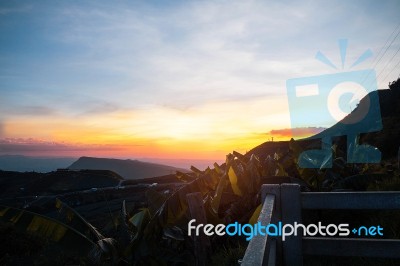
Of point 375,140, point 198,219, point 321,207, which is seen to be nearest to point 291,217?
point 321,207

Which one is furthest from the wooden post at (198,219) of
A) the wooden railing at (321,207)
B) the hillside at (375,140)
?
the hillside at (375,140)

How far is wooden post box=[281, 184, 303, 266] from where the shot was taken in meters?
3.56

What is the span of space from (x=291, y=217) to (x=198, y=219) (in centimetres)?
218

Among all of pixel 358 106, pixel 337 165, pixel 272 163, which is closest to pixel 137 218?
pixel 272 163

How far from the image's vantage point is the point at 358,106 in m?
57.5

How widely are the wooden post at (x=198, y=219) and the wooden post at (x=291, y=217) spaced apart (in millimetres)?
1997

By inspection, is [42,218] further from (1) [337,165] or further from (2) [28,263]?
(2) [28,263]

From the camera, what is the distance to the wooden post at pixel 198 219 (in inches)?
214

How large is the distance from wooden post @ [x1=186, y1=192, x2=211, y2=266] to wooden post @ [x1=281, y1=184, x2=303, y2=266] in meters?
2.00

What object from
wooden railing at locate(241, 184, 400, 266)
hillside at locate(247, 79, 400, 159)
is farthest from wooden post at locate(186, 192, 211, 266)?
hillside at locate(247, 79, 400, 159)

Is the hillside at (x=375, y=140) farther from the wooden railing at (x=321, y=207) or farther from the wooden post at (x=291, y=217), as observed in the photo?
the wooden post at (x=291, y=217)

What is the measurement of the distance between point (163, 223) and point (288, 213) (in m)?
2.37

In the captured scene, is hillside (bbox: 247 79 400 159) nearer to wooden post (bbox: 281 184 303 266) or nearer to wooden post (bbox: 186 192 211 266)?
wooden post (bbox: 186 192 211 266)

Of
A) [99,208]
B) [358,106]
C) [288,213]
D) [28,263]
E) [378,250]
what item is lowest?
[28,263]
